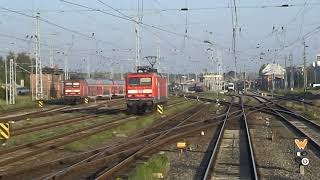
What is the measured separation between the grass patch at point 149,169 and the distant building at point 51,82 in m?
59.2

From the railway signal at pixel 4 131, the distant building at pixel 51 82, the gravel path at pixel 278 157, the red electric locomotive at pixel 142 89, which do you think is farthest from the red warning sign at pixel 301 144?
the distant building at pixel 51 82

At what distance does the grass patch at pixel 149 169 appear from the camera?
479 inches

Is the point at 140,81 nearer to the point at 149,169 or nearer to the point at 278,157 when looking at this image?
the point at 278,157

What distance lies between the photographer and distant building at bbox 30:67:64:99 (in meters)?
73.1

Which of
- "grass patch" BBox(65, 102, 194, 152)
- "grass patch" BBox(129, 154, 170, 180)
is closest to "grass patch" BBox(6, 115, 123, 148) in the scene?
"grass patch" BBox(65, 102, 194, 152)

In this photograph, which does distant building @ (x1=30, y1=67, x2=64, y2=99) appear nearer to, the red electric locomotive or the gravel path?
the red electric locomotive

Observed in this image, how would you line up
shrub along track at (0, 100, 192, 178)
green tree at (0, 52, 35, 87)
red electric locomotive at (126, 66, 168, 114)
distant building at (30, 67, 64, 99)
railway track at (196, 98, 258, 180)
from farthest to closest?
green tree at (0, 52, 35, 87) < distant building at (30, 67, 64, 99) < red electric locomotive at (126, 66, 168, 114) < shrub along track at (0, 100, 192, 178) < railway track at (196, 98, 258, 180)

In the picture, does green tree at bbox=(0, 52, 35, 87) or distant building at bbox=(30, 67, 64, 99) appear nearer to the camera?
distant building at bbox=(30, 67, 64, 99)

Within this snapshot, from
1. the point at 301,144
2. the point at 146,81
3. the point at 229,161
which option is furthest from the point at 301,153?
the point at 146,81

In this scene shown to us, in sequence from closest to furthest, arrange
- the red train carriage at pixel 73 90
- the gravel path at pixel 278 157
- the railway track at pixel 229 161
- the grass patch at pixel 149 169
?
the grass patch at pixel 149 169, the railway track at pixel 229 161, the gravel path at pixel 278 157, the red train carriage at pixel 73 90

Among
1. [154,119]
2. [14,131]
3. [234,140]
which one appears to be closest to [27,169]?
[234,140]

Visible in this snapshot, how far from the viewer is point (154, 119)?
36.1 m

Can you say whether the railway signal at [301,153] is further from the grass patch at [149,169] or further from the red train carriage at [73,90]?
the red train carriage at [73,90]

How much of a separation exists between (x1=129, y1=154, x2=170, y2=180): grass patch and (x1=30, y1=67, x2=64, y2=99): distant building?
59.2m
